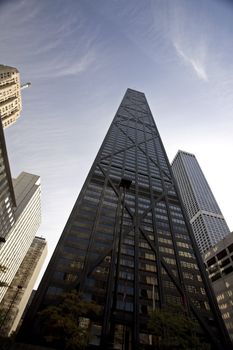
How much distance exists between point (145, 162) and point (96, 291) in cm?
6918

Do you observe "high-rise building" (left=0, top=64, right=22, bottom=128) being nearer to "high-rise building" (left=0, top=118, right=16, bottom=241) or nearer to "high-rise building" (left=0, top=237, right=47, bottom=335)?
"high-rise building" (left=0, top=118, right=16, bottom=241)

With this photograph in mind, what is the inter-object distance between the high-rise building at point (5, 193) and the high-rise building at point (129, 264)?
3234cm

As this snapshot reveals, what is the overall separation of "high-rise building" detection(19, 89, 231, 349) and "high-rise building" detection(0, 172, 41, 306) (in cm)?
6181

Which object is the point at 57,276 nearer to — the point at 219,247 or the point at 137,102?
the point at 219,247

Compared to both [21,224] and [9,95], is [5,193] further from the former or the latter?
[9,95]

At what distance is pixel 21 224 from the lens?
12938cm

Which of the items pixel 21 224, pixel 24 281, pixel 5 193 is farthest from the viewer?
pixel 24 281

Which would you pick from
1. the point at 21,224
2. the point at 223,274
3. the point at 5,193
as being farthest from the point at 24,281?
the point at 223,274

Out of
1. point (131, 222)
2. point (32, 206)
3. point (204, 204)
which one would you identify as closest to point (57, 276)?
point (131, 222)

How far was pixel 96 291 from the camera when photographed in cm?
4784

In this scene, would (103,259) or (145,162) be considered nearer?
(103,259)

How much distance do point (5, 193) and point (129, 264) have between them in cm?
5824

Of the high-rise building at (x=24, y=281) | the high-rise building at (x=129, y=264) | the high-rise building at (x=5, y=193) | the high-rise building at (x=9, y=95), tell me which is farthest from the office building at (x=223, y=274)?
the high-rise building at (x=9, y=95)

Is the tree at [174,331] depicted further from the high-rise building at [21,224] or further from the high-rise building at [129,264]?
the high-rise building at [21,224]
